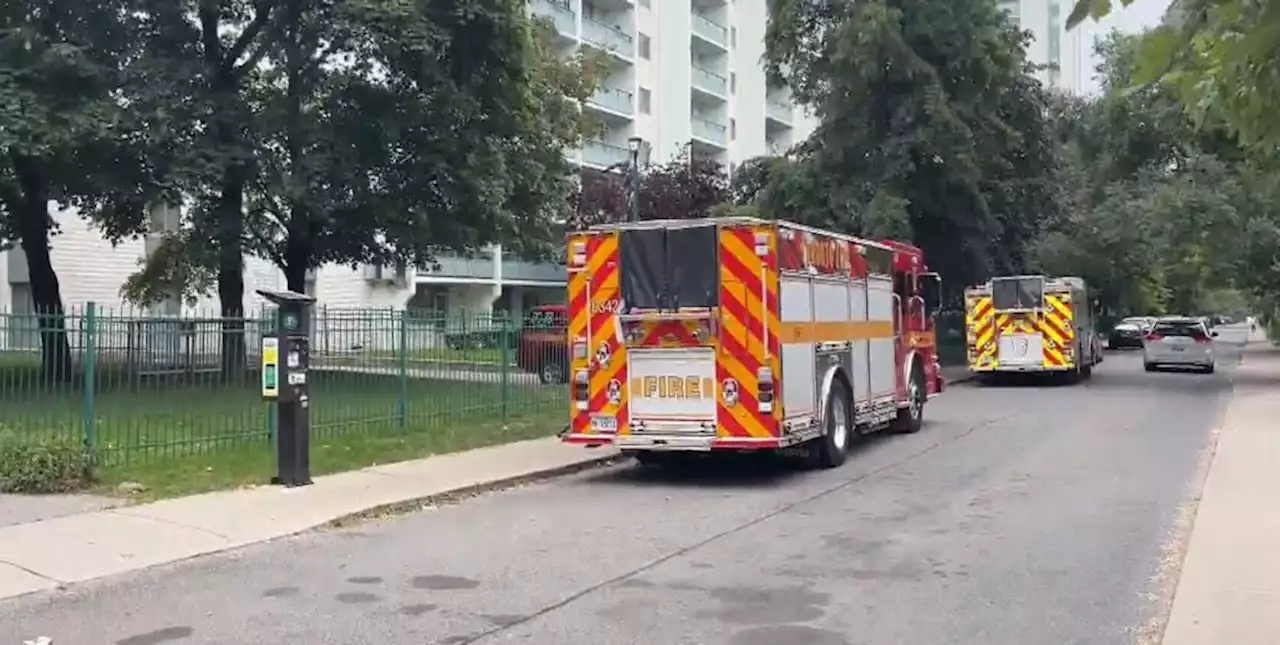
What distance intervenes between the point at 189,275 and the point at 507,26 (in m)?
14.5

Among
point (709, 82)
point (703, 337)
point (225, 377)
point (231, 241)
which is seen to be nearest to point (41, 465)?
point (225, 377)

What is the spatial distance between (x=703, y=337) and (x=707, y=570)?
4935 millimetres

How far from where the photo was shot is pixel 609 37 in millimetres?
57562

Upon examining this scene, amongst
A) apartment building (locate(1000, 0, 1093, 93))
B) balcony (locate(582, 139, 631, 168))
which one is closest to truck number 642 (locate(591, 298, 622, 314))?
balcony (locate(582, 139, 631, 168))

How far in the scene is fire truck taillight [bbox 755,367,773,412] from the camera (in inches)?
525

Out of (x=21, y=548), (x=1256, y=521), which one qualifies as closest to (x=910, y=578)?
(x=1256, y=521)

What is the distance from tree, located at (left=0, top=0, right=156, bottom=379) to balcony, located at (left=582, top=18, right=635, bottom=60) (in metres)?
34.7

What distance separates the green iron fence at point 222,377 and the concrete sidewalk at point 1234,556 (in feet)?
30.2

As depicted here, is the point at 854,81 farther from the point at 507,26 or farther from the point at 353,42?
the point at 353,42

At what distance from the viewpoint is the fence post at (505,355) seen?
19.3 metres

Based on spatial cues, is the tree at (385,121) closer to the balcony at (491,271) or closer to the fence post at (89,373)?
the fence post at (89,373)

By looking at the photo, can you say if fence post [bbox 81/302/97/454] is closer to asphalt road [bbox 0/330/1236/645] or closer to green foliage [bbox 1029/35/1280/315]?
asphalt road [bbox 0/330/1236/645]

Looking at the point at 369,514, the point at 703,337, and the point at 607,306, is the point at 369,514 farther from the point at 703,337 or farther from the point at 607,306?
the point at 703,337

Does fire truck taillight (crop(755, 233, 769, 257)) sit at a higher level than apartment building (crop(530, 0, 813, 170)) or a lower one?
lower
